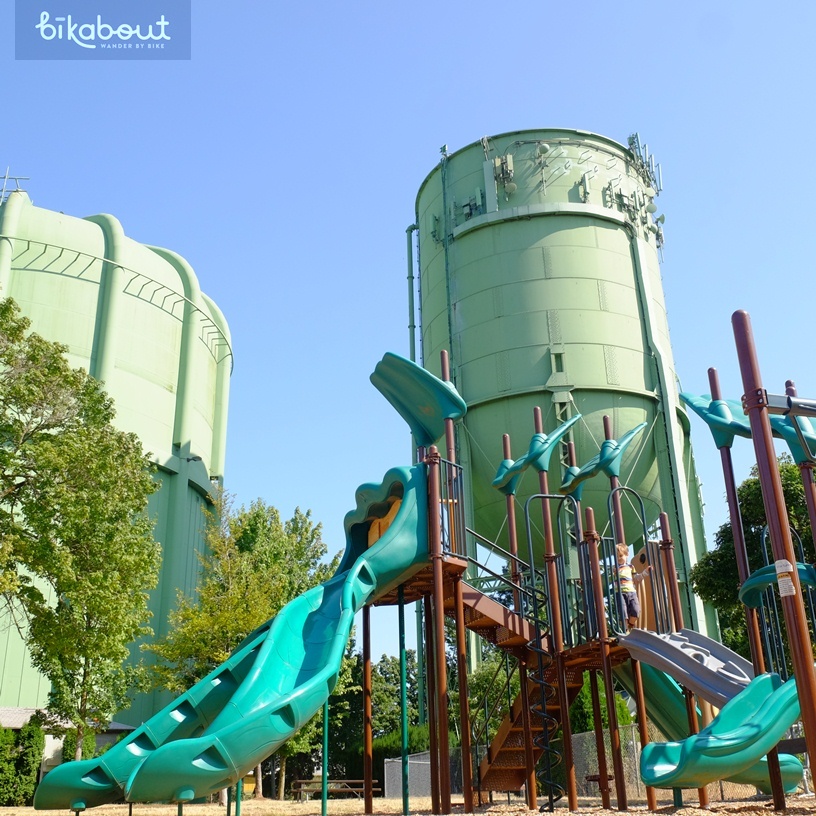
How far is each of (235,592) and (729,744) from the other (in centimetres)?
1549

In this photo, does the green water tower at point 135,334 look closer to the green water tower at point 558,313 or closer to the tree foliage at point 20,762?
the tree foliage at point 20,762

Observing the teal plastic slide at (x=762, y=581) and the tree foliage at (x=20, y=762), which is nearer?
the teal plastic slide at (x=762, y=581)

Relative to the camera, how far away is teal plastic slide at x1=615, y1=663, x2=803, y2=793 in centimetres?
972

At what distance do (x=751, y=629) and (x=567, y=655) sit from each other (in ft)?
10.7

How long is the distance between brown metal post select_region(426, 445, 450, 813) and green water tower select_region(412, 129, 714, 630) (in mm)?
12008

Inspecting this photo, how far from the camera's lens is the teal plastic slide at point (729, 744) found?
9.65 m

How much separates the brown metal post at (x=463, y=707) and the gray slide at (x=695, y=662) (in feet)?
7.78

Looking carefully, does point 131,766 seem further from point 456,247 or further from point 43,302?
point 43,302

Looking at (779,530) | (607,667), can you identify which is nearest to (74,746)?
(607,667)

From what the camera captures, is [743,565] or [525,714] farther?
[525,714]

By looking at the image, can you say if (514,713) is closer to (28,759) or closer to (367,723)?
(367,723)

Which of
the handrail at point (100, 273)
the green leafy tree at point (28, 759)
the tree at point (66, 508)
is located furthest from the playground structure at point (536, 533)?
the green leafy tree at point (28, 759)

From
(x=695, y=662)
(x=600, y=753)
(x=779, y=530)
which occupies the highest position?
(x=779, y=530)

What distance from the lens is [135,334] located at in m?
32.4
